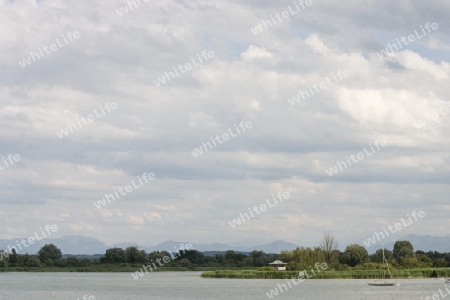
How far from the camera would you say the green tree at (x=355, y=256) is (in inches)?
4422

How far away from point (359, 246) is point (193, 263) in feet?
193

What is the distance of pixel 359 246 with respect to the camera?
114 m

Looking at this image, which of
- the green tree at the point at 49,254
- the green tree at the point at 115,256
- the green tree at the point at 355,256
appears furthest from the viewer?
the green tree at the point at 49,254

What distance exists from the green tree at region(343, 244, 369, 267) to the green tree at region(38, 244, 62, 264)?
79.2 meters

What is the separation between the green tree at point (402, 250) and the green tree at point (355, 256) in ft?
45.0

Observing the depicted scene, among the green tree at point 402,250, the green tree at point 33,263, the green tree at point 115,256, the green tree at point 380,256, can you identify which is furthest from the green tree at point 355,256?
the green tree at point 33,263

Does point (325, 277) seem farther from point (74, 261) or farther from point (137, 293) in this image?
point (74, 261)

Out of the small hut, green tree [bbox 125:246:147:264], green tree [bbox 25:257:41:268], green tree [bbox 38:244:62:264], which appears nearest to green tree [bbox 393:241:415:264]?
the small hut

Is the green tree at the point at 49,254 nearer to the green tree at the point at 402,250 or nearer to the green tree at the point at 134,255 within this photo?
the green tree at the point at 134,255

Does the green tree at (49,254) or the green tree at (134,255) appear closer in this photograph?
the green tree at (134,255)

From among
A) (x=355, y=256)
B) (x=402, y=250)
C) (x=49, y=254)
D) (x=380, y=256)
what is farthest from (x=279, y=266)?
(x=49, y=254)

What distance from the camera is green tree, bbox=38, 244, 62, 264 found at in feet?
545

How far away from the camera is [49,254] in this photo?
170000 millimetres

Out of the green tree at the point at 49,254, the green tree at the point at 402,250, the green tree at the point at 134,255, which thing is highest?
the green tree at the point at 49,254
